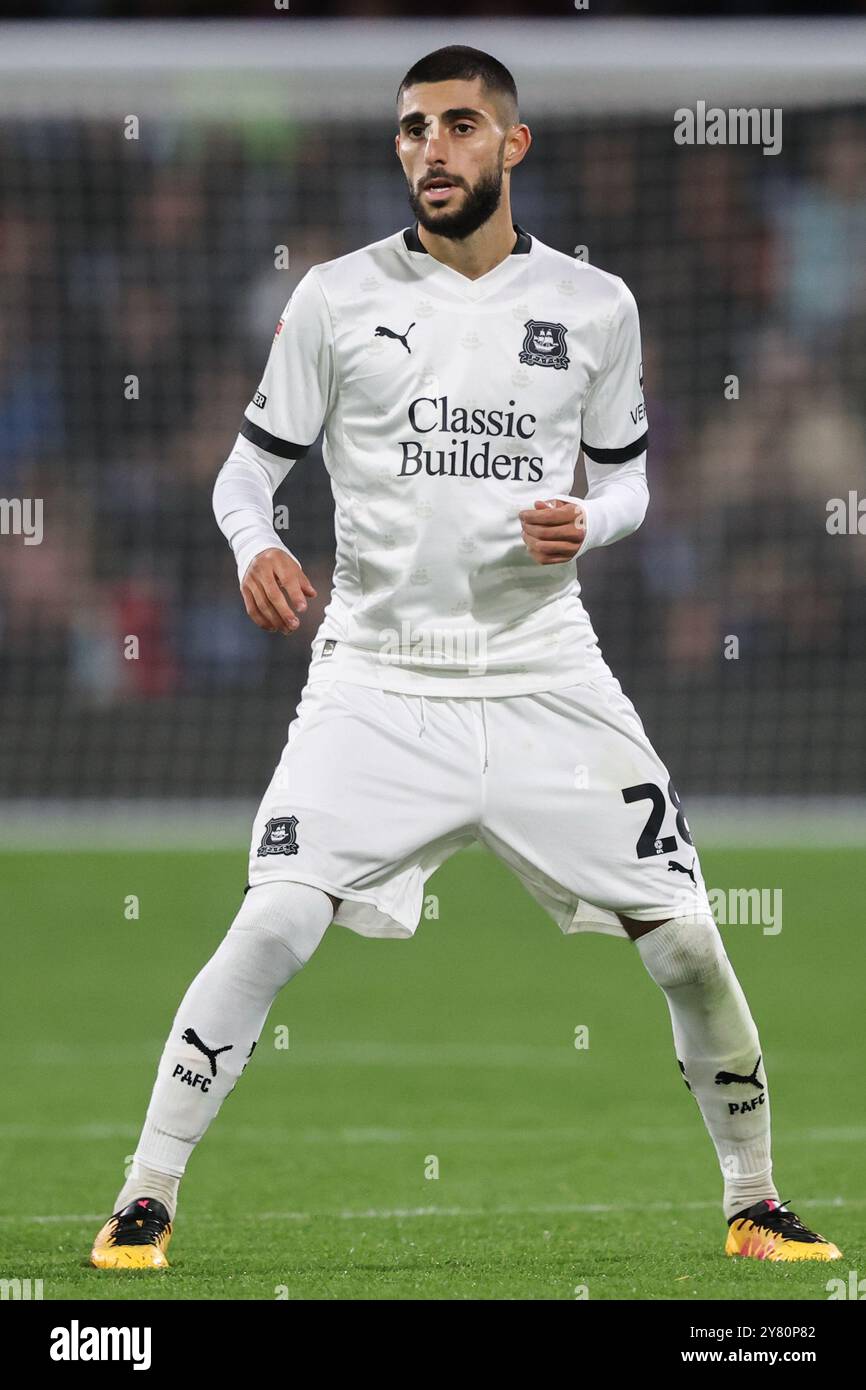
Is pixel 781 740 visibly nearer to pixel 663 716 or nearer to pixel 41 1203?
pixel 663 716

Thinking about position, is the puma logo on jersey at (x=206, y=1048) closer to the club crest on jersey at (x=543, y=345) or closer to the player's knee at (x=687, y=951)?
the player's knee at (x=687, y=951)

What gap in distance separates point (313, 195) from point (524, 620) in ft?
34.9

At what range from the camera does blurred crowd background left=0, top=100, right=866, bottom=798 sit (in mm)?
14922

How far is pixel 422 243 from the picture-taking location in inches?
215

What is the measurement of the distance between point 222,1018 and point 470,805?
739mm

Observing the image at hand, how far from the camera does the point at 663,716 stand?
14.8 m

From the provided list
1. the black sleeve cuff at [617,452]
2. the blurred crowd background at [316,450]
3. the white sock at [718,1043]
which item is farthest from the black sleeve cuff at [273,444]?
the blurred crowd background at [316,450]

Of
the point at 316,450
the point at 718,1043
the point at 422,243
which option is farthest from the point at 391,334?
the point at 316,450

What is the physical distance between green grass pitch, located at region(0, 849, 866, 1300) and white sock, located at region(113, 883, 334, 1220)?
28 centimetres

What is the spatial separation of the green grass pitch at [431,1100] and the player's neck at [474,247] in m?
2.34

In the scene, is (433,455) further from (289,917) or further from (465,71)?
(289,917)

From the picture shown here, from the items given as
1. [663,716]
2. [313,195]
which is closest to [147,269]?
[313,195]

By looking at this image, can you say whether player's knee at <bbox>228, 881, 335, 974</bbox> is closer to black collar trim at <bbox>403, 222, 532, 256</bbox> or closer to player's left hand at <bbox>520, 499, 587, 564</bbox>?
player's left hand at <bbox>520, 499, 587, 564</bbox>

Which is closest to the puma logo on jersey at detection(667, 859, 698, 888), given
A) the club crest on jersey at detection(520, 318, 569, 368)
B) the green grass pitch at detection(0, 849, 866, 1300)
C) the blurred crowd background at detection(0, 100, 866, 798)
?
the green grass pitch at detection(0, 849, 866, 1300)
